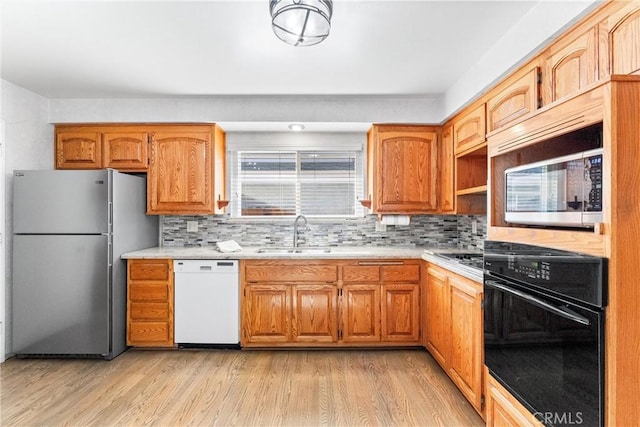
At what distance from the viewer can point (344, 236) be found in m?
3.82

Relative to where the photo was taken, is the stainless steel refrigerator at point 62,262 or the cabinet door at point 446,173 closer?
the stainless steel refrigerator at point 62,262

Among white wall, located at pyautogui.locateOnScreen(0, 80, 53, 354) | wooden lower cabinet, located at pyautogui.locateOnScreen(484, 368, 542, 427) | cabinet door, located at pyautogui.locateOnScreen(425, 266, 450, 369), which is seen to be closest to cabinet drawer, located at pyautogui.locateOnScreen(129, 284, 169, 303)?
white wall, located at pyautogui.locateOnScreen(0, 80, 53, 354)

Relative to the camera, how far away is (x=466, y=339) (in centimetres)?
225

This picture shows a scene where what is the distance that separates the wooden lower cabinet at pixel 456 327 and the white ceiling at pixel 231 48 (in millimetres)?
1538

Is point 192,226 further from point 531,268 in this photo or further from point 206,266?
point 531,268

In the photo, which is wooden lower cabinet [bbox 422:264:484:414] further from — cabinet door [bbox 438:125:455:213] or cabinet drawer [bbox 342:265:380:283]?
cabinet door [bbox 438:125:455:213]

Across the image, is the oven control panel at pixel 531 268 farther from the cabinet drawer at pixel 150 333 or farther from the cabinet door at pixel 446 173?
the cabinet drawer at pixel 150 333

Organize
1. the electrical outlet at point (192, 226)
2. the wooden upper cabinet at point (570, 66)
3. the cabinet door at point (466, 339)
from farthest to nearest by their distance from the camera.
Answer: the electrical outlet at point (192, 226) → the cabinet door at point (466, 339) → the wooden upper cabinet at point (570, 66)

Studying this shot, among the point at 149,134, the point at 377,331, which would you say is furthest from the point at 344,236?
the point at 149,134

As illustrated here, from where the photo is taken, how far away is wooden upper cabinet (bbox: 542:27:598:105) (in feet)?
5.19

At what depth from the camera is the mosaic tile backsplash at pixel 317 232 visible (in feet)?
12.5

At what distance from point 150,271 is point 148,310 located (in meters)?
0.35

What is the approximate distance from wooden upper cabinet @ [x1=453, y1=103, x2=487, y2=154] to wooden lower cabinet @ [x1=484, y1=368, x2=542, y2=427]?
168cm

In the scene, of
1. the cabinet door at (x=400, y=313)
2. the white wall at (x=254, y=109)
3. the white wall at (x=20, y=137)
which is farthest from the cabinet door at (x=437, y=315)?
the white wall at (x=20, y=137)
